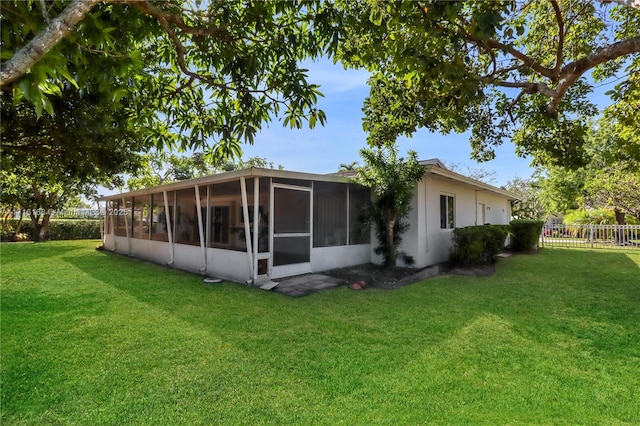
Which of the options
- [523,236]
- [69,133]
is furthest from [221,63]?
[523,236]

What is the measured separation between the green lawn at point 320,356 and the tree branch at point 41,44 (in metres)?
2.74

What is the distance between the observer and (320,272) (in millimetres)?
8961

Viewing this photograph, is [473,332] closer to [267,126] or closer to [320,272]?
[267,126]

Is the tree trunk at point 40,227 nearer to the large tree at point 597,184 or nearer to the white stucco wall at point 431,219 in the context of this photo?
the white stucco wall at point 431,219

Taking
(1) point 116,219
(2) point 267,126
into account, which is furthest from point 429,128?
(1) point 116,219

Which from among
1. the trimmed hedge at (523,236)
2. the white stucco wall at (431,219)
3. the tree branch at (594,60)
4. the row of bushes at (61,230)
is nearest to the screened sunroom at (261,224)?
the white stucco wall at (431,219)

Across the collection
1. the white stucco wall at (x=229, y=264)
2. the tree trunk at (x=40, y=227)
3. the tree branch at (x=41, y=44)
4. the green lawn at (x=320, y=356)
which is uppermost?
the tree branch at (x=41, y=44)

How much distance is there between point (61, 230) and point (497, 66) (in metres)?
26.9

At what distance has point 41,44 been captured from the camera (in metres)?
1.54

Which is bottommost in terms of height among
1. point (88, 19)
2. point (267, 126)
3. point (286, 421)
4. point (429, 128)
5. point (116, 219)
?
point (286, 421)

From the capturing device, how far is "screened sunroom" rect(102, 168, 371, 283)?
7.88 meters

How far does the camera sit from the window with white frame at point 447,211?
11.2m

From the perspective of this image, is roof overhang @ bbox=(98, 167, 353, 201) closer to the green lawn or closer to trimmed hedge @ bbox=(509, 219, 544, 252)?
the green lawn

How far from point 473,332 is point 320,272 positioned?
15.7ft
